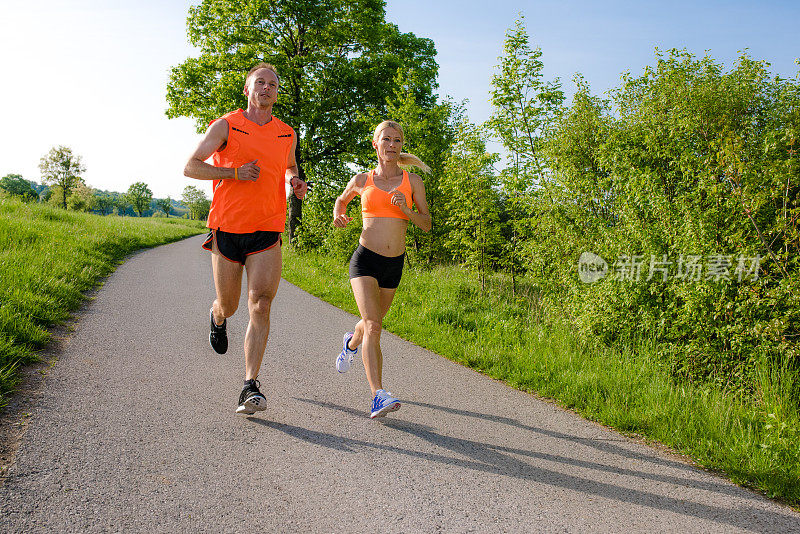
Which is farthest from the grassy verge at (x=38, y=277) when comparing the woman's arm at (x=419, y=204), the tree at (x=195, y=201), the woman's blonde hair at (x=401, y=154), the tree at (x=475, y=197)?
the tree at (x=195, y=201)

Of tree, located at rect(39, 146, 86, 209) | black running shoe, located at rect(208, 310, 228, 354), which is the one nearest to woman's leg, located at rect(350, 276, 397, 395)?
black running shoe, located at rect(208, 310, 228, 354)

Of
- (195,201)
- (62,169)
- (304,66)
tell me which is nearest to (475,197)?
(304,66)

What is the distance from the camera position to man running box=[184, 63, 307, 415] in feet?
13.1

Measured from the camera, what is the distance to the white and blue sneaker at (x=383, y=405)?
389 centimetres

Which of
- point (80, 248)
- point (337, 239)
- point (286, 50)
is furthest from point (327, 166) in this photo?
point (80, 248)

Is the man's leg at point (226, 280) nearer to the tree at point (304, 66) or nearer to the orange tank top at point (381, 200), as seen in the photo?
the orange tank top at point (381, 200)

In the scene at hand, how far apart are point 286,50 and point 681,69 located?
1623cm

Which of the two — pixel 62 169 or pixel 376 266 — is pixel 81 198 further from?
pixel 376 266

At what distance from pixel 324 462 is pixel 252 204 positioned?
1.97 metres

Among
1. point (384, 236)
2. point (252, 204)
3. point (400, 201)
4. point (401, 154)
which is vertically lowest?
point (384, 236)

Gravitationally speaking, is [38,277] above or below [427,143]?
below

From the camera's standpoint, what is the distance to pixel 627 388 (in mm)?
4613

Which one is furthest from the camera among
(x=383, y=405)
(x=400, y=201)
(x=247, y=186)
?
(x=400, y=201)

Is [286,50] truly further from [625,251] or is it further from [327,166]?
[625,251]
